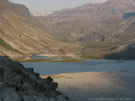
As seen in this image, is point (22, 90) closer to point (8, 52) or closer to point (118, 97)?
point (118, 97)

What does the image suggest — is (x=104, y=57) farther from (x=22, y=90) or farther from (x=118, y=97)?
(x=22, y=90)

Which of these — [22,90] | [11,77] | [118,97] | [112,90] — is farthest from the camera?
[112,90]

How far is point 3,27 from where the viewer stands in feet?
655

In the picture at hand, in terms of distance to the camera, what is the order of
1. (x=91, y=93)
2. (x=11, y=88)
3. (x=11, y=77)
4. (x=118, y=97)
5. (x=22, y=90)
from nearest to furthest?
(x=11, y=88) → (x=22, y=90) → (x=11, y=77) → (x=118, y=97) → (x=91, y=93)

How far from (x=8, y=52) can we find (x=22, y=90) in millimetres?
137099

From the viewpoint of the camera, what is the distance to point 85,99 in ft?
131

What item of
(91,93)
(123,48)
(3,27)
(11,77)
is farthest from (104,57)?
(11,77)

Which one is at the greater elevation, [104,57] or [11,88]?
[104,57]

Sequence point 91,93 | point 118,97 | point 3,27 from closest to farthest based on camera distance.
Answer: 1. point 118,97
2. point 91,93
3. point 3,27

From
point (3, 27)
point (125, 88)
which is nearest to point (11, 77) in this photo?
point (125, 88)

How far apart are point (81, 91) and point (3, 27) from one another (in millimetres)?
169860

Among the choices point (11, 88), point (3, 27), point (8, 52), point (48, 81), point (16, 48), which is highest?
point (3, 27)

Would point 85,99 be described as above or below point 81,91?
below

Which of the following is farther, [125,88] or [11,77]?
[125,88]
